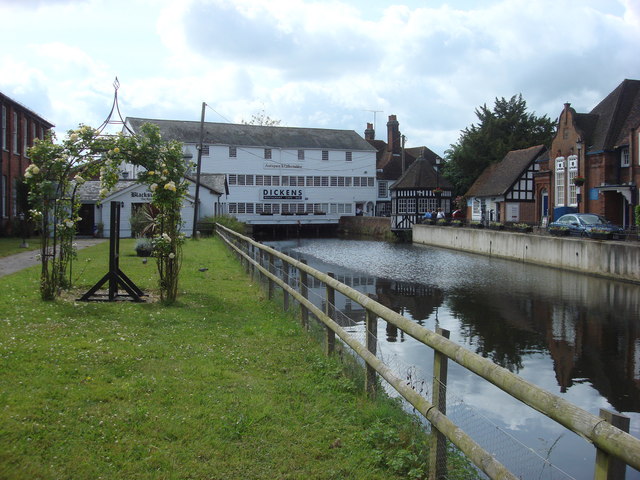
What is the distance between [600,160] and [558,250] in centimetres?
1030

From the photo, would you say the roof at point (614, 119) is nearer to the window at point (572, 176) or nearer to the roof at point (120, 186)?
the window at point (572, 176)

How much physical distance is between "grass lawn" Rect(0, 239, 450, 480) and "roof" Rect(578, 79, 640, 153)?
31330 mm

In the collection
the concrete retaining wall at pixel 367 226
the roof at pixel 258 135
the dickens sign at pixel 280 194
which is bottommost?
the concrete retaining wall at pixel 367 226

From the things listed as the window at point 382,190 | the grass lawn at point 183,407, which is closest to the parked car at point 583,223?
the grass lawn at point 183,407

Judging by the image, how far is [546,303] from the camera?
18.0 metres

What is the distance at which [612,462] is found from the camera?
8.45 ft

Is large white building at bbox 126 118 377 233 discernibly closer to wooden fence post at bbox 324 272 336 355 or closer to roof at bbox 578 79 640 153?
roof at bbox 578 79 640 153

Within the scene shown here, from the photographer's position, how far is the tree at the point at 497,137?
60719mm

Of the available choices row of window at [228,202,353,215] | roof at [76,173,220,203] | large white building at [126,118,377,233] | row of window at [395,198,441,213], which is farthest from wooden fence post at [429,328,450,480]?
row of window at [228,202,353,215]

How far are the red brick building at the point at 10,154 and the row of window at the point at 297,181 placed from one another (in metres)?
32.8

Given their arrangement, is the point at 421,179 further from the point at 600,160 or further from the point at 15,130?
the point at 15,130

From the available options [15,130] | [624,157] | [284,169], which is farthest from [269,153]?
[624,157]

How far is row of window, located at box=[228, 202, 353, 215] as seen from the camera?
67.2 meters

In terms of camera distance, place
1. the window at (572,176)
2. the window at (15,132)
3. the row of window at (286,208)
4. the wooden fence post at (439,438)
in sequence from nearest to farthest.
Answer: the wooden fence post at (439,438) → the window at (15,132) → the window at (572,176) → the row of window at (286,208)
